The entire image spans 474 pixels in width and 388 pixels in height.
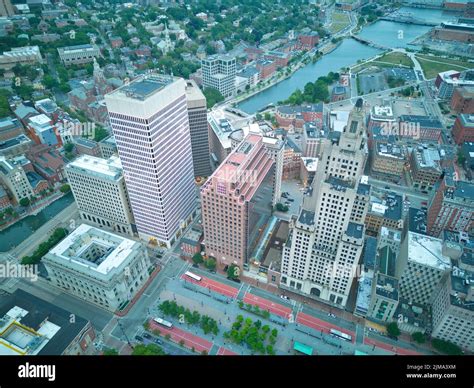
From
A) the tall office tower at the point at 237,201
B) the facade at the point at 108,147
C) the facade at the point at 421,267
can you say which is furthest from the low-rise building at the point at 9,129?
the facade at the point at 421,267

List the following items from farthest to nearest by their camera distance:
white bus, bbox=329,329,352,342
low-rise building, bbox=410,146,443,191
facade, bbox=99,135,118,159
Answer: facade, bbox=99,135,118,159, low-rise building, bbox=410,146,443,191, white bus, bbox=329,329,352,342

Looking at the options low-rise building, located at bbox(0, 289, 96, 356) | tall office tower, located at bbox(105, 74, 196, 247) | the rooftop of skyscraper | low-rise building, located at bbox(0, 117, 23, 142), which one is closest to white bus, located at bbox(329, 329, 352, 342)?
tall office tower, located at bbox(105, 74, 196, 247)

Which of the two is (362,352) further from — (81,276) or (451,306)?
(81,276)

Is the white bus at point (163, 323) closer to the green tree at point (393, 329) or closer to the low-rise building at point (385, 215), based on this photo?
the green tree at point (393, 329)

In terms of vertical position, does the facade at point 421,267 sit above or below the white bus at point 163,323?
above

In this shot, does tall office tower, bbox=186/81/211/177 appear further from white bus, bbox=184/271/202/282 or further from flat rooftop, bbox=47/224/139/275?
white bus, bbox=184/271/202/282

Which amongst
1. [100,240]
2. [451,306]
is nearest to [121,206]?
[100,240]

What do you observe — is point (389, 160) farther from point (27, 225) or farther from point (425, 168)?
point (27, 225)
